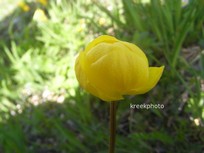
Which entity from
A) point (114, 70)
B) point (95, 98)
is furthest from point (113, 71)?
point (95, 98)

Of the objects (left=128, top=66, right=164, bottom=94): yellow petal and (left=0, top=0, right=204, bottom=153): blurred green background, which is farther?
(left=0, top=0, right=204, bottom=153): blurred green background

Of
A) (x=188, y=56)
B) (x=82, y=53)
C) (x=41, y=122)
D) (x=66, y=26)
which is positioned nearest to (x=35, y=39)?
(x=66, y=26)

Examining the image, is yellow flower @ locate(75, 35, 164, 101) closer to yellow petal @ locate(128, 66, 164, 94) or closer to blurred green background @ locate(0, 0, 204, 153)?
yellow petal @ locate(128, 66, 164, 94)

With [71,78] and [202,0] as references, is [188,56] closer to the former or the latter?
[202,0]

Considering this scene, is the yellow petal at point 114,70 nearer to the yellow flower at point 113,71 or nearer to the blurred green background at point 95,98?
the yellow flower at point 113,71

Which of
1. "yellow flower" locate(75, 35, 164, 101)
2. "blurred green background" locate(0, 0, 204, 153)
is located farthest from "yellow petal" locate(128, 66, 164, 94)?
"blurred green background" locate(0, 0, 204, 153)
